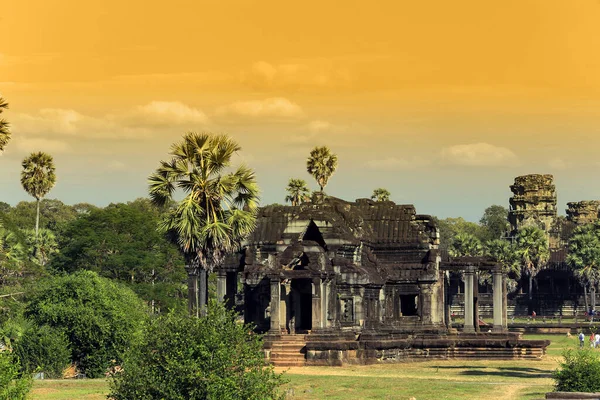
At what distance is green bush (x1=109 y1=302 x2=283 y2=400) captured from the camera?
1422 inches

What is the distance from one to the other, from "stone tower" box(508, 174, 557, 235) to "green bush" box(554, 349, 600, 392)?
135874 millimetres

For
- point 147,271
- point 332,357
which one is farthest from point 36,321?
point 147,271

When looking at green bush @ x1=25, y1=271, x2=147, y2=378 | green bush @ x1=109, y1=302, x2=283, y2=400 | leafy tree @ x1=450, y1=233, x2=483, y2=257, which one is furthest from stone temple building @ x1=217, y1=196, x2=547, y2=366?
leafy tree @ x1=450, y1=233, x2=483, y2=257

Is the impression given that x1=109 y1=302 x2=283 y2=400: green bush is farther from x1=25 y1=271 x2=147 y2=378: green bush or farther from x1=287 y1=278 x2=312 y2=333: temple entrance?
x1=287 y1=278 x2=312 y2=333: temple entrance

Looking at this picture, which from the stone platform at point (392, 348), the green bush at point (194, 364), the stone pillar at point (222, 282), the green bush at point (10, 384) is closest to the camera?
the green bush at point (194, 364)

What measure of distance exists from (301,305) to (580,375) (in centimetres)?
3123

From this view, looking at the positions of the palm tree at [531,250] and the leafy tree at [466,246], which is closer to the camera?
the leafy tree at [466,246]

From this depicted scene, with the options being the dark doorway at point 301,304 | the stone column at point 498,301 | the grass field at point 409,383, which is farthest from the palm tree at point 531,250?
the grass field at point 409,383

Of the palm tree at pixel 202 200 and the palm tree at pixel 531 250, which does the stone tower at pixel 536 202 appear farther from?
the palm tree at pixel 202 200

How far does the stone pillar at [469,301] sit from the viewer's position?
7694 centimetres

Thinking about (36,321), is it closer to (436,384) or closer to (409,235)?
(436,384)

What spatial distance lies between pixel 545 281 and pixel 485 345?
281ft

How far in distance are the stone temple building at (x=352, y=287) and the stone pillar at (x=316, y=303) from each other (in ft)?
0.18

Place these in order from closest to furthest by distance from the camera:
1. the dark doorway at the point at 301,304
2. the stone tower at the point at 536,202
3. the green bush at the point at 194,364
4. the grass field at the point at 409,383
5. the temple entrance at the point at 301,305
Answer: the green bush at the point at 194,364 → the grass field at the point at 409,383 → the temple entrance at the point at 301,305 → the dark doorway at the point at 301,304 → the stone tower at the point at 536,202
